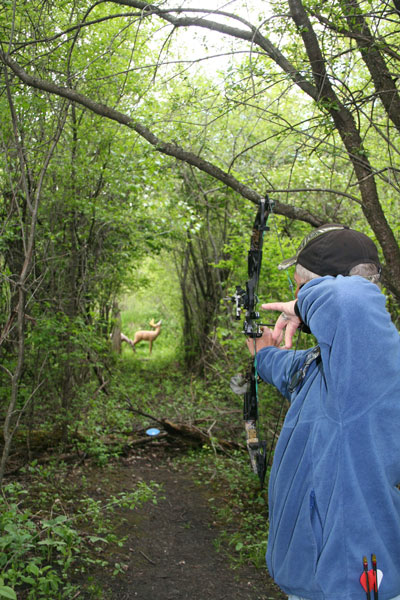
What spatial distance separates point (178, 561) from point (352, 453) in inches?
131

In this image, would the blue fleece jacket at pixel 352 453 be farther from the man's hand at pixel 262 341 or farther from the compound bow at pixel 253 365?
the compound bow at pixel 253 365

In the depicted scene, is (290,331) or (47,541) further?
(47,541)

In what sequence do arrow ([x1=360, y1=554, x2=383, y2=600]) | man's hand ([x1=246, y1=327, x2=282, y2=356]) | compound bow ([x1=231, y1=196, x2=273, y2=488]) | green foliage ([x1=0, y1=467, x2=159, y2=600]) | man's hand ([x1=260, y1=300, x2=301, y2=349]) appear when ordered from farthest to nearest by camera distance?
green foliage ([x1=0, y1=467, x2=159, y2=600])
compound bow ([x1=231, y1=196, x2=273, y2=488])
man's hand ([x1=246, y1=327, x2=282, y2=356])
man's hand ([x1=260, y1=300, x2=301, y2=349])
arrow ([x1=360, y1=554, x2=383, y2=600])

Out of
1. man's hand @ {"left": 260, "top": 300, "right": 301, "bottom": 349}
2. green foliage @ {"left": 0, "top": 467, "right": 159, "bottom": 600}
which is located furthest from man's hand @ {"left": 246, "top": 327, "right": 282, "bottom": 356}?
green foliage @ {"left": 0, "top": 467, "right": 159, "bottom": 600}

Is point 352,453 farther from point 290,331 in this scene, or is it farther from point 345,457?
point 290,331

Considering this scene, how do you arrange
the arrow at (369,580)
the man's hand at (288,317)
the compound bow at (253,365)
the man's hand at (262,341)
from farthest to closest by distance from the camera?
the compound bow at (253,365), the man's hand at (262,341), the man's hand at (288,317), the arrow at (369,580)

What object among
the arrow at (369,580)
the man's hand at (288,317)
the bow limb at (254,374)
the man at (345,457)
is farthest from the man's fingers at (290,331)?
the arrow at (369,580)

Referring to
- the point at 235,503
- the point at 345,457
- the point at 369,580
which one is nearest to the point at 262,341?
the point at 345,457

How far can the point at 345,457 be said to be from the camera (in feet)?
4.18

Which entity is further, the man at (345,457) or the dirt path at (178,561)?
the dirt path at (178,561)

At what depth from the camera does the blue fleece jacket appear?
1.24m

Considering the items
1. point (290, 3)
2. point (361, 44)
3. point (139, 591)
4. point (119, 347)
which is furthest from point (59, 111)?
point (119, 347)

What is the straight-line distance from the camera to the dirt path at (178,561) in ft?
11.8

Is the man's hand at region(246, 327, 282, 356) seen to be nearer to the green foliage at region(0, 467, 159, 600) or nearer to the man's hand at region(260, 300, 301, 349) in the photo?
the man's hand at region(260, 300, 301, 349)
